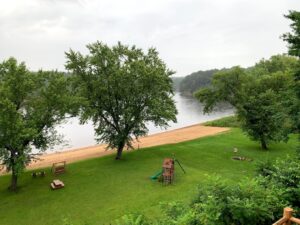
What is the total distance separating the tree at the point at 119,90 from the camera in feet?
96.4

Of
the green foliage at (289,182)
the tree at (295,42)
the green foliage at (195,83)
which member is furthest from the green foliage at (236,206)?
the green foliage at (195,83)

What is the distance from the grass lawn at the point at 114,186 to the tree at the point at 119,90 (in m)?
3.65

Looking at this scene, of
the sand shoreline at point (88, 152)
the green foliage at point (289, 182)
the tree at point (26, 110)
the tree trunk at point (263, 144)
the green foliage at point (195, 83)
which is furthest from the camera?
the green foliage at point (195, 83)

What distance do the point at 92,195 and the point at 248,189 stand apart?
15.4m

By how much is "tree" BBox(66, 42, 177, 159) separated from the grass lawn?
3.65m

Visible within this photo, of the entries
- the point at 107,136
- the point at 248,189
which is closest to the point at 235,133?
the point at 107,136

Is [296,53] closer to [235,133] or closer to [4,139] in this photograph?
[4,139]

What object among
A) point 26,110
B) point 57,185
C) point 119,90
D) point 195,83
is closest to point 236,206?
point 57,185

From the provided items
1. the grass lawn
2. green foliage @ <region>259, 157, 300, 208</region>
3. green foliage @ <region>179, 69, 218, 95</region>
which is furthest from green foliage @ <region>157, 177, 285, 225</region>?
green foliage @ <region>179, 69, 218, 95</region>

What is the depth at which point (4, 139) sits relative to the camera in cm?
2058

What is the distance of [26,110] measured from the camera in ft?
77.9

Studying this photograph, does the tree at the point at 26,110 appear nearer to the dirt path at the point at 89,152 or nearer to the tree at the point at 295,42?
the dirt path at the point at 89,152

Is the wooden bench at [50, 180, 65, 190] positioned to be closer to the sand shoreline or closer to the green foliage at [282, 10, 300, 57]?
the sand shoreline

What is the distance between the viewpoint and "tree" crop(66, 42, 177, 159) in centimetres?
2938
